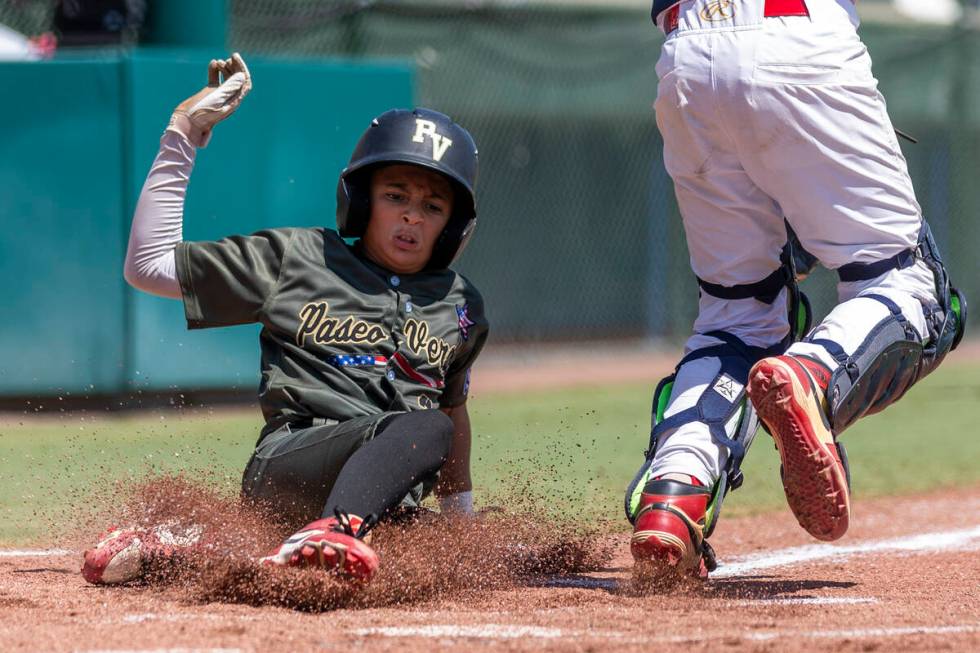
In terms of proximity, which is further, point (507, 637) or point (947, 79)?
point (947, 79)

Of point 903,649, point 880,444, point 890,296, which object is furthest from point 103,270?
point 903,649

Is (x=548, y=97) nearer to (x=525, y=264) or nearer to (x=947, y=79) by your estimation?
(x=525, y=264)

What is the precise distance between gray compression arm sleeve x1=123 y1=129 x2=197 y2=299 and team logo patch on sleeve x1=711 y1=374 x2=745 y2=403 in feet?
4.27

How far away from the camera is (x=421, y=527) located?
308 centimetres

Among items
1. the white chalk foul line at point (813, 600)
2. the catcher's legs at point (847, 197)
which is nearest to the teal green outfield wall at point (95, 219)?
the catcher's legs at point (847, 197)

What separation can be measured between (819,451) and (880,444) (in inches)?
169

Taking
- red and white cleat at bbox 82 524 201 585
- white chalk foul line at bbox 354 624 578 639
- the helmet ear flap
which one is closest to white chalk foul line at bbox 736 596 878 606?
white chalk foul line at bbox 354 624 578 639

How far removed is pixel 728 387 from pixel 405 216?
0.90 m

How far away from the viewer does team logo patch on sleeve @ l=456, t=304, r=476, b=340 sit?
3445 mm

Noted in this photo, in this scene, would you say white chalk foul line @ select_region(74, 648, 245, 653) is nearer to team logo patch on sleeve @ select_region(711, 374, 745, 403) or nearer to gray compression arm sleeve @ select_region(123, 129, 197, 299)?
gray compression arm sleeve @ select_region(123, 129, 197, 299)

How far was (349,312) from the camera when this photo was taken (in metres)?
3.29

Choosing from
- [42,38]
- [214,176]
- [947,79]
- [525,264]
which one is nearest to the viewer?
[214,176]

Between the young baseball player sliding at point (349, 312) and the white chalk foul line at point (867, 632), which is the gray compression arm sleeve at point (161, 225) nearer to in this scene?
the young baseball player sliding at point (349, 312)

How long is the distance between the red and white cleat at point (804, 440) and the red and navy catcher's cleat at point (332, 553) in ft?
2.80
